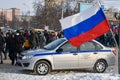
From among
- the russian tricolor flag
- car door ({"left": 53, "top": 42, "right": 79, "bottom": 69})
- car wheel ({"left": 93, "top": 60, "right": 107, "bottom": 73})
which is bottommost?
car wheel ({"left": 93, "top": 60, "right": 107, "bottom": 73})

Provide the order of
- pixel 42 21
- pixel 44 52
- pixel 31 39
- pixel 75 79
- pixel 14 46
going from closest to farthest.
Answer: pixel 75 79 < pixel 44 52 < pixel 14 46 < pixel 31 39 < pixel 42 21

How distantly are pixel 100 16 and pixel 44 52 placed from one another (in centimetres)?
484

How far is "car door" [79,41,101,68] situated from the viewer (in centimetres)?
1456

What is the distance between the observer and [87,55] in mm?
14641

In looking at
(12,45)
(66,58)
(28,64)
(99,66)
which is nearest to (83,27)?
(66,58)

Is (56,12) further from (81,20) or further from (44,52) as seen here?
(81,20)

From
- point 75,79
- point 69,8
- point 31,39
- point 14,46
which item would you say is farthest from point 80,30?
point 69,8

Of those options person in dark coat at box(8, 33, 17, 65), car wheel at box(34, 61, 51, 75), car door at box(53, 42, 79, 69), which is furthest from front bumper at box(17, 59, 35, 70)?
Result: person in dark coat at box(8, 33, 17, 65)

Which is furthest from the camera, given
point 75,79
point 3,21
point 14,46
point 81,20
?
point 3,21

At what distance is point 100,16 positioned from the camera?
980 centimetres

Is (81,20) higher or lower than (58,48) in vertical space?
higher

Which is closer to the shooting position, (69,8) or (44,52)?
(44,52)

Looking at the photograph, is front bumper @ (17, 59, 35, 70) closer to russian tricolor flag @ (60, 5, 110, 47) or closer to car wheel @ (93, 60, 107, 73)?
car wheel @ (93, 60, 107, 73)

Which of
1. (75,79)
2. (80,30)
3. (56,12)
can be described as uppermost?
(56,12)
